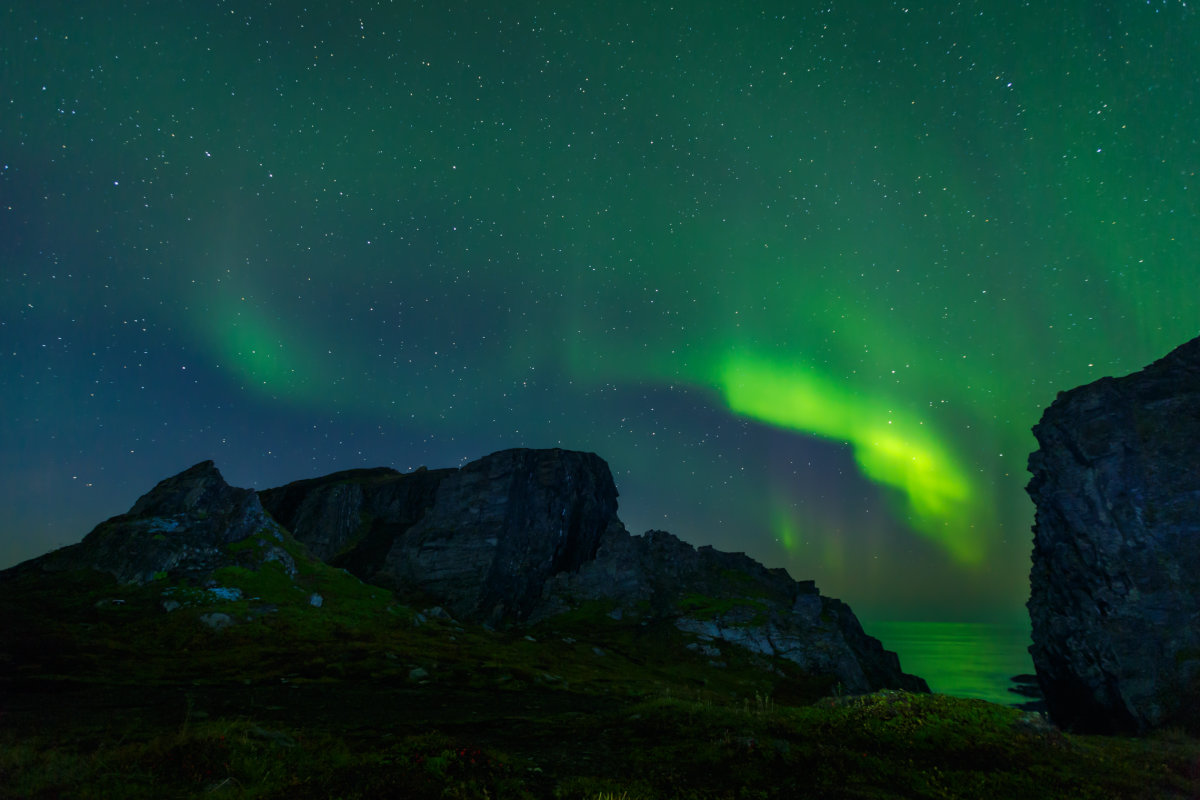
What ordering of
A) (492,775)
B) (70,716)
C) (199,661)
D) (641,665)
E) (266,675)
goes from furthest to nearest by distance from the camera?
1. (641,665)
2. (199,661)
3. (266,675)
4. (70,716)
5. (492,775)

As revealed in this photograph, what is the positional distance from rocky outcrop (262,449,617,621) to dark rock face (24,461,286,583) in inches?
1729

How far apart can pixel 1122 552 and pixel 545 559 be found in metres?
114

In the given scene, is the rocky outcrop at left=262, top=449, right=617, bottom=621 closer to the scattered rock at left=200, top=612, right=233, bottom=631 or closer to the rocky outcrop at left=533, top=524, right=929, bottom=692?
the rocky outcrop at left=533, top=524, right=929, bottom=692

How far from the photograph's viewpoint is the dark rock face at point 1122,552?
63062mm

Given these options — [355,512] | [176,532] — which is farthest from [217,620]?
[355,512]

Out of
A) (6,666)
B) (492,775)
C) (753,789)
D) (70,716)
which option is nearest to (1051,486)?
(753,789)

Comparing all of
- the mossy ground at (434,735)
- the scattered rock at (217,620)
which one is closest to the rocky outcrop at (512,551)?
the scattered rock at (217,620)

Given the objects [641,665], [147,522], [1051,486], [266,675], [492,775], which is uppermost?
[1051,486]

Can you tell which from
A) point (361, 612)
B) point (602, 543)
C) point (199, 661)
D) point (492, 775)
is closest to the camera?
point (492, 775)

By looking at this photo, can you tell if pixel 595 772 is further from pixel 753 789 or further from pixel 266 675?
pixel 266 675

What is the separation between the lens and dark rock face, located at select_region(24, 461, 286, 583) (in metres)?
72.7

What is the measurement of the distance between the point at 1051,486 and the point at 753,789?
9180 centimetres

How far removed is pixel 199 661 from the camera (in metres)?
49.4

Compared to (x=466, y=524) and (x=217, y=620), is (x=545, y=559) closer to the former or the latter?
(x=466, y=524)
